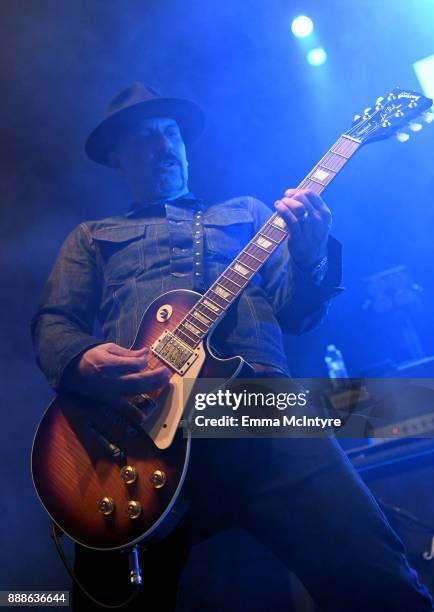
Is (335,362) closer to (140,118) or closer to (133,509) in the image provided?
(140,118)

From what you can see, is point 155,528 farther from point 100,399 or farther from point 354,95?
point 354,95

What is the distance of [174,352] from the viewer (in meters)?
1.39

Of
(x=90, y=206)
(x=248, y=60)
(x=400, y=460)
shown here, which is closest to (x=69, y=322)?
(x=400, y=460)

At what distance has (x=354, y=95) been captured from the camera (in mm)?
3037

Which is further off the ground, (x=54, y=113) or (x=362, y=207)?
(x=54, y=113)

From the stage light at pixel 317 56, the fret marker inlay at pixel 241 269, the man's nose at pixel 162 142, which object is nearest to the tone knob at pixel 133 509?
the fret marker inlay at pixel 241 269

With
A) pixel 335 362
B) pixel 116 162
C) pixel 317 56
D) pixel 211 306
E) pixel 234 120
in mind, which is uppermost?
pixel 317 56

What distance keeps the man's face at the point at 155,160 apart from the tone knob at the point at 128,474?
110cm

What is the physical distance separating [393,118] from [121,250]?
111 cm

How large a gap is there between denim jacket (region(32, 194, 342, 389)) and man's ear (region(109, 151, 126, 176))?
1.23ft

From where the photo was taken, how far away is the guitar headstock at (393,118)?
5.99 ft

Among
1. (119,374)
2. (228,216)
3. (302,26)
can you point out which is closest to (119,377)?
(119,374)

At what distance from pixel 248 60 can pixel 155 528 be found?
8.97ft

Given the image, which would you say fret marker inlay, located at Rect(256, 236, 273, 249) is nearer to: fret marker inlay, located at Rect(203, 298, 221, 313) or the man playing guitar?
the man playing guitar
